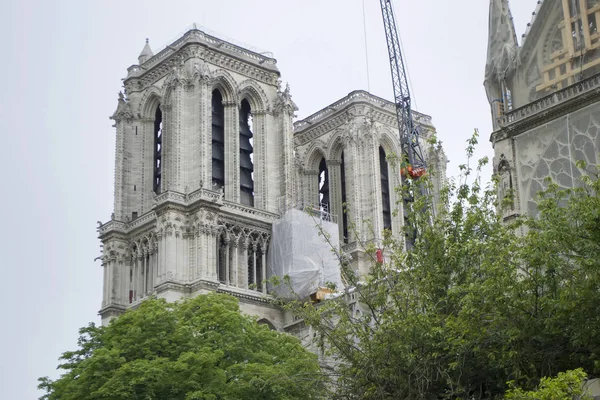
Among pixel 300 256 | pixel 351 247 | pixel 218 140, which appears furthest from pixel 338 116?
pixel 300 256

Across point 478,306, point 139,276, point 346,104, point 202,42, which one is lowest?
point 478,306

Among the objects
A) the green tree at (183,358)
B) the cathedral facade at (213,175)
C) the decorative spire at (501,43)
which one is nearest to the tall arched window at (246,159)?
the cathedral facade at (213,175)

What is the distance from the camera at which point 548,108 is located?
116 feet

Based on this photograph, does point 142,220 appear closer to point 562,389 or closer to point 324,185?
point 324,185

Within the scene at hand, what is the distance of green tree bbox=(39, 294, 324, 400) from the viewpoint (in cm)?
3969

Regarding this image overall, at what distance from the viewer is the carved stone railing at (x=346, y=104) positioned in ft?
260

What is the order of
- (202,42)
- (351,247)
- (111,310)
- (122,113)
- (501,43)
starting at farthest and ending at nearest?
(122,113) → (351,247) → (202,42) → (111,310) → (501,43)

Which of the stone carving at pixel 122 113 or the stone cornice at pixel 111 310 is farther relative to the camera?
the stone carving at pixel 122 113

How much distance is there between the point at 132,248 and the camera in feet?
230

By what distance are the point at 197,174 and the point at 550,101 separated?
35.7 meters

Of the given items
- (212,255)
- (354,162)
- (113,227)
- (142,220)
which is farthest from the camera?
(354,162)

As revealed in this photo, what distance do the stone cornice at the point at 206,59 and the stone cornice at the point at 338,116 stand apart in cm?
602

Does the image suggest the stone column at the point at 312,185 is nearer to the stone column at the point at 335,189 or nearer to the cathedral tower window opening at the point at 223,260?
the stone column at the point at 335,189

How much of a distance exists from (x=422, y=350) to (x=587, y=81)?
1145cm
